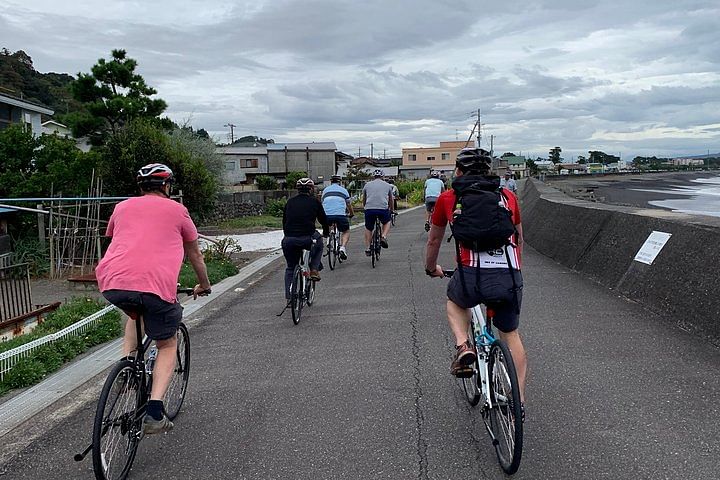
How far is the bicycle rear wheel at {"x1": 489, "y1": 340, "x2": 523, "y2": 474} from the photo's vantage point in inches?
138

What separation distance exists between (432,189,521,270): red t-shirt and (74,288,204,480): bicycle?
200 cm

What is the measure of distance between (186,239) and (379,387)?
6.80 ft

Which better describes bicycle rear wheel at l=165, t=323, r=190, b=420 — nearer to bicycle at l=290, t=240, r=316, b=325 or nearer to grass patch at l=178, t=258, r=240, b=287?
bicycle at l=290, t=240, r=316, b=325

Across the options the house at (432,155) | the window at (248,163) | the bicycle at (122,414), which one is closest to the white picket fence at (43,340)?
the bicycle at (122,414)

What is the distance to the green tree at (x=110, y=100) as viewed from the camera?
29641 millimetres

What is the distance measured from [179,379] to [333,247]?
8000 mm

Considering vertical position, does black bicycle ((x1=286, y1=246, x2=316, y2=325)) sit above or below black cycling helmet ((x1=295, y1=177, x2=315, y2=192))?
below

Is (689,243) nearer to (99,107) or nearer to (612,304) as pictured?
(612,304)

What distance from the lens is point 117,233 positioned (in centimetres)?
394

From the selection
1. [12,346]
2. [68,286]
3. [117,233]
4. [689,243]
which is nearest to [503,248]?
[117,233]

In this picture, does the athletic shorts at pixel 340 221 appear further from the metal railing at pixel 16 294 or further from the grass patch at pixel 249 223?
the grass patch at pixel 249 223

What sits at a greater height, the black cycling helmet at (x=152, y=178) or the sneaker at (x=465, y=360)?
the black cycling helmet at (x=152, y=178)

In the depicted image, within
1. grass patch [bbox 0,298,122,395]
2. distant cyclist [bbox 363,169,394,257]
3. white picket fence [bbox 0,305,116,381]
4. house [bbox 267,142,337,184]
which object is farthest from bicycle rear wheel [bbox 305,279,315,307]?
house [bbox 267,142,337,184]

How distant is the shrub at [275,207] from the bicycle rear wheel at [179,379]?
28.2m
